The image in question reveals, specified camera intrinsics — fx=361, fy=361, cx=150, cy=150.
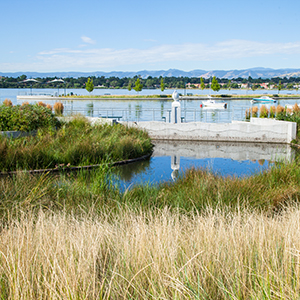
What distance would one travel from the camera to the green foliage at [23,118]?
13578 mm

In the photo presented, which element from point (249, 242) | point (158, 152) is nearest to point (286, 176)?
point (249, 242)

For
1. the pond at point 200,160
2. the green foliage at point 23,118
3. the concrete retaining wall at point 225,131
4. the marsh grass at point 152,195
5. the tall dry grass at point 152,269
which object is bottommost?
the pond at point 200,160

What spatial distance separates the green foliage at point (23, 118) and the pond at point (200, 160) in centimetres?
461

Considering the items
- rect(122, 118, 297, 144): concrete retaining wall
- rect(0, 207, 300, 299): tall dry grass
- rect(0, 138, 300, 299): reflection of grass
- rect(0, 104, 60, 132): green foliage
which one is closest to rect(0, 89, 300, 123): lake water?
rect(122, 118, 297, 144): concrete retaining wall

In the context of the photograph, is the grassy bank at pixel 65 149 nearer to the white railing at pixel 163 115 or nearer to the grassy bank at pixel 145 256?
the grassy bank at pixel 145 256

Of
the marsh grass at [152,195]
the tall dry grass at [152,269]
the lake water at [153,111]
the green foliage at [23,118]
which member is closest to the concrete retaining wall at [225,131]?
the lake water at [153,111]

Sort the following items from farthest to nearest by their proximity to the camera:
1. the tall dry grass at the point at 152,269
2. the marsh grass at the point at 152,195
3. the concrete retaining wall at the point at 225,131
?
the concrete retaining wall at the point at 225,131, the marsh grass at the point at 152,195, the tall dry grass at the point at 152,269

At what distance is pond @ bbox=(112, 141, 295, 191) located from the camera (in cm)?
970

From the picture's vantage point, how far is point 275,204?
5777 millimetres

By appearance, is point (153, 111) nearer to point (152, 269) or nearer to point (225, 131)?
point (225, 131)

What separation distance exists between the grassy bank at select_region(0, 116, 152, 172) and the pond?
0.70 metres

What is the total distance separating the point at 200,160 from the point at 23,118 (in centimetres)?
686

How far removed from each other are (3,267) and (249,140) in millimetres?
16878

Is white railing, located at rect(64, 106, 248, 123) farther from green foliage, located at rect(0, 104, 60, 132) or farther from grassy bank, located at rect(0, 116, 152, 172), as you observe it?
grassy bank, located at rect(0, 116, 152, 172)
